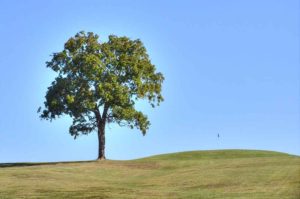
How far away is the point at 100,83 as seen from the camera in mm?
71375

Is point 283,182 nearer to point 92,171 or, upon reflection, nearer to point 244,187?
point 244,187

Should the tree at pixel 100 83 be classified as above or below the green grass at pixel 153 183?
above

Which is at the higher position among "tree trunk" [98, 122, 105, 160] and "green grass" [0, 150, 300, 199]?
"tree trunk" [98, 122, 105, 160]

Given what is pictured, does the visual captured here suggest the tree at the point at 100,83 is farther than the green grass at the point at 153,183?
Yes

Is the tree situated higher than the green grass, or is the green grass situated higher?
the tree

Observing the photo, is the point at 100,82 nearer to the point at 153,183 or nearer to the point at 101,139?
the point at 101,139

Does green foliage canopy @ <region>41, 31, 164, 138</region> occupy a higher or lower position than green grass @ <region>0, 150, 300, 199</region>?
higher

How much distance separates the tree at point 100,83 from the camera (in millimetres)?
71750

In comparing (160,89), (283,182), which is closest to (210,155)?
(160,89)

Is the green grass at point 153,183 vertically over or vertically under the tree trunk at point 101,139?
under

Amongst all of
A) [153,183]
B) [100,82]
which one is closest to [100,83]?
[100,82]

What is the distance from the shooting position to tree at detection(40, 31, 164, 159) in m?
71.8

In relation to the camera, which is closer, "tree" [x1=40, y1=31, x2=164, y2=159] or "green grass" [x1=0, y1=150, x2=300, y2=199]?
"green grass" [x1=0, y1=150, x2=300, y2=199]

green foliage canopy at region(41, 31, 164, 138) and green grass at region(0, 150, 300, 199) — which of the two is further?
green foliage canopy at region(41, 31, 164, 138)
